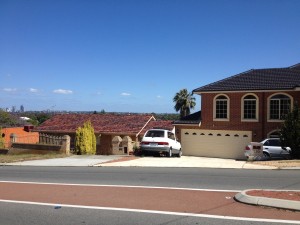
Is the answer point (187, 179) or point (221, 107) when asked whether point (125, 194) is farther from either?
point (221, 107)

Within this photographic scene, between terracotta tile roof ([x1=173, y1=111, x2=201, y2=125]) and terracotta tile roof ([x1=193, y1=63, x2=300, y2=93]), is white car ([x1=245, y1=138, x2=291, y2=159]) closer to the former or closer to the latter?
terracotta tile roof ([x1=193, y1=63, x2=300, y2=93])

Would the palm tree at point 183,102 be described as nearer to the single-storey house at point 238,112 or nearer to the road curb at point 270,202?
the single-storey house at point 238,112

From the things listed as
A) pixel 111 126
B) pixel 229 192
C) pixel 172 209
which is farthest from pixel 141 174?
pixel 111 126

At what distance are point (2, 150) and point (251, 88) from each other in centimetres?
1866

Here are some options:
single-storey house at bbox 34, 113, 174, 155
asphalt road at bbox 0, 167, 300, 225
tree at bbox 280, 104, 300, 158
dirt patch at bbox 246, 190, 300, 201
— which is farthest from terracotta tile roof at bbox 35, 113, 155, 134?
dirt patch at bbox 246, 190, 300, 201

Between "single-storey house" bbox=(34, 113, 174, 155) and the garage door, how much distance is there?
135 inches

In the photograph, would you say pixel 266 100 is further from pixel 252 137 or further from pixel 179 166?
pixel 179 166

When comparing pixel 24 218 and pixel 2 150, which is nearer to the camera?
pixel 24 218

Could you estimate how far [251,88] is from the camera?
3027 centimetres

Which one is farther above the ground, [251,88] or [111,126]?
[251,88]

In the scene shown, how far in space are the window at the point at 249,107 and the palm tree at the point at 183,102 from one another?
3787cm

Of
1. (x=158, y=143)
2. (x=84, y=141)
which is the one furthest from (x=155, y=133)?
(x=84, y=141)

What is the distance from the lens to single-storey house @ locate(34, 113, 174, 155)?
1484 inches

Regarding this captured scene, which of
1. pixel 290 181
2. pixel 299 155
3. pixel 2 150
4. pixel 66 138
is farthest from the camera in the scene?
pixel 2 150
